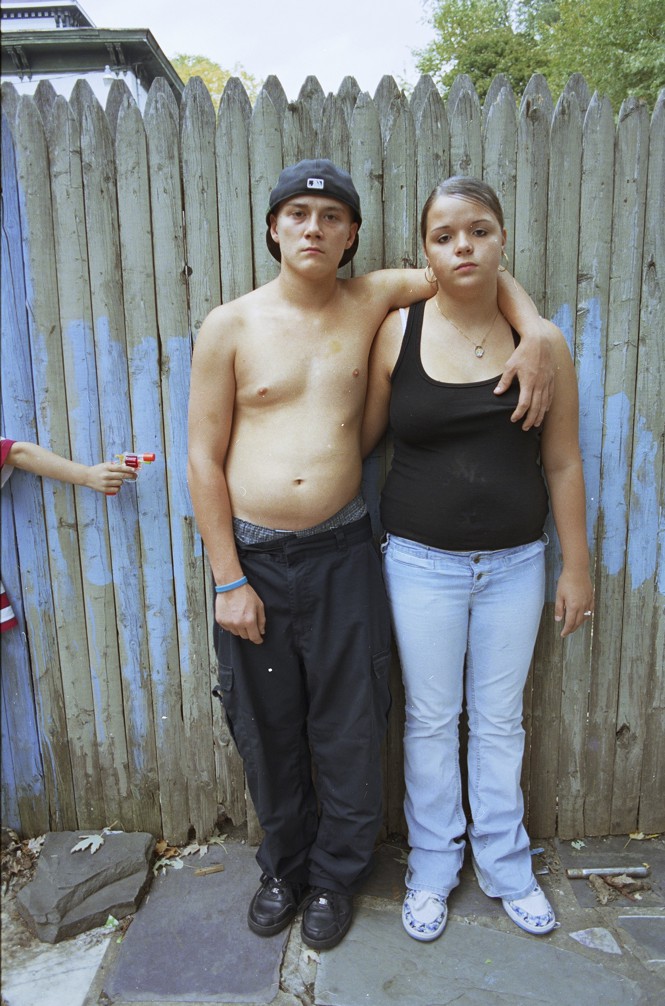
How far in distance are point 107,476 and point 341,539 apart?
95 centimetres

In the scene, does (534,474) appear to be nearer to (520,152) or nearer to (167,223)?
(520,152)

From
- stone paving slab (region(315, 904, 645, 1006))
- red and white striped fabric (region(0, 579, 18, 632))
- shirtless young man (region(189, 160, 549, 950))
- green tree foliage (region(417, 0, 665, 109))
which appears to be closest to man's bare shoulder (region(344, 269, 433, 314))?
shirtless young man (region(189, 160, 549, 950))

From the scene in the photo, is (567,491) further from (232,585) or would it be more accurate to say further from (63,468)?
(63,468)

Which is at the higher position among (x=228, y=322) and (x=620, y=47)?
(x=620, y=47)

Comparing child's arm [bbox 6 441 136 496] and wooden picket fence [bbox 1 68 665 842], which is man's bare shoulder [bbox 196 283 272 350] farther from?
child's arm [bbox 6 441 136 496]

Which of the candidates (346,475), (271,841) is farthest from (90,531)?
(271,841)

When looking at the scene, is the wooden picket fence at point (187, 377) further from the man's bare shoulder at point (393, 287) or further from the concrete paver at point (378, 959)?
the concrete paver at point (378, 959)

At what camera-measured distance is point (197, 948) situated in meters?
2.60

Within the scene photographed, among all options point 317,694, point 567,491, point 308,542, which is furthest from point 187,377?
point 567,491

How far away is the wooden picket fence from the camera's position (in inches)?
107

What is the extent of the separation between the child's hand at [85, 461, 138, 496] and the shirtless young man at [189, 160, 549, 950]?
→ 1.30ft

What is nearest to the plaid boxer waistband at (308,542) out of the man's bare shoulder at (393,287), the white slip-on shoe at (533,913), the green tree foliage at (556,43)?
the man's bare shoulder at (393,287)

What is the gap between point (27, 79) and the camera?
15750 mm

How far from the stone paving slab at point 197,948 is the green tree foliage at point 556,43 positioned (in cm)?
764
